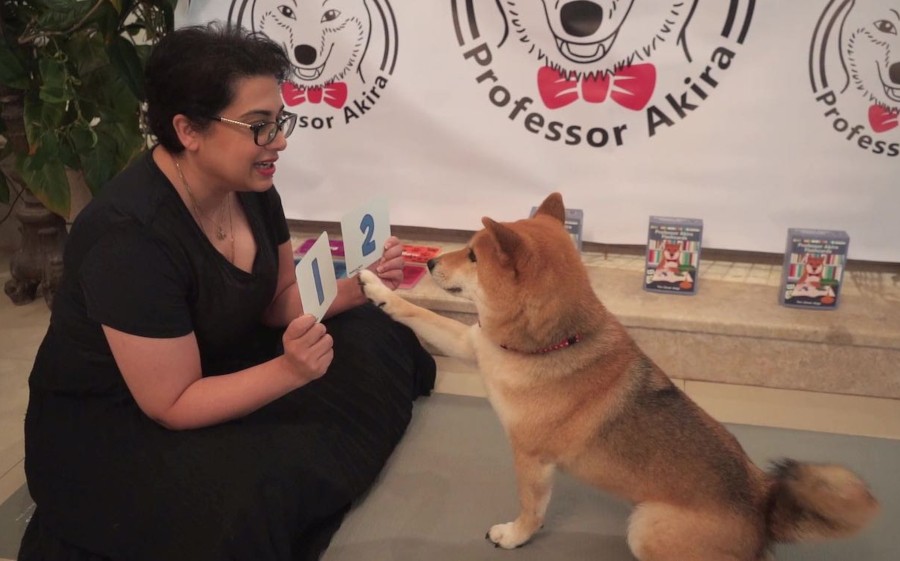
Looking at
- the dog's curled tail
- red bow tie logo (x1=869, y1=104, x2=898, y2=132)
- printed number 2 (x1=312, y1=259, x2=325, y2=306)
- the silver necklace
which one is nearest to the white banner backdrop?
red bow tie logo (x1=869, y1=104, x2=898, y2=132)

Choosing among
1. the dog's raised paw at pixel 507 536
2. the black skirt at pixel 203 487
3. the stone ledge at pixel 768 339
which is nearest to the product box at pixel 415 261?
the stone ledge at pixel 768 339

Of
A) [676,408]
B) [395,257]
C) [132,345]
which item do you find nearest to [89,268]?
→ [132,345]

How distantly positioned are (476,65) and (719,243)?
106 cm

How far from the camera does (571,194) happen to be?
260cm

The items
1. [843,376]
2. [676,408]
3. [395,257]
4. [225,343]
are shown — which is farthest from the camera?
[843,376]

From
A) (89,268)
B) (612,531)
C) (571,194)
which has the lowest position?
(612,531)

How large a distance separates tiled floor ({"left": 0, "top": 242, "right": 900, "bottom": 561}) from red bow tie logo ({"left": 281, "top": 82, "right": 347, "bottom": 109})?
1036mm

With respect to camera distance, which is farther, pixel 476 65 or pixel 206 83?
pixel 476 65

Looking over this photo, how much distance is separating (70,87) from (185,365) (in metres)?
1.39

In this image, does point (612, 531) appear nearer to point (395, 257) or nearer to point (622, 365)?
point (622, 365)

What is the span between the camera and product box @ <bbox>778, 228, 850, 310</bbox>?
2338 mm

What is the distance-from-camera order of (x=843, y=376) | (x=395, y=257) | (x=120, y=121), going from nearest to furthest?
(x=395, y=257), (x=843, y=376), (x=120, y=121)

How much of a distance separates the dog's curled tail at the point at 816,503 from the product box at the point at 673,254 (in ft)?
3.78

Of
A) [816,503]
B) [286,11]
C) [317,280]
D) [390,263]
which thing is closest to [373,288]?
[390,263]
